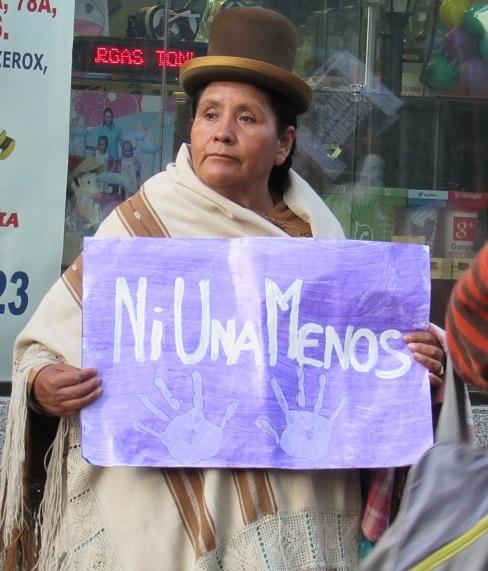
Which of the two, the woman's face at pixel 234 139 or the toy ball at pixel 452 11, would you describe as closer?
the woman's face at pixel 234 139

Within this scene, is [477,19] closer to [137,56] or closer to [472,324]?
[137,56]

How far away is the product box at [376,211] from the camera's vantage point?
612cm

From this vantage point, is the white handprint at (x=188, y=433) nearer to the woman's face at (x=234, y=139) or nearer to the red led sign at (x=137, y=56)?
the woman's face at (x=234, y=139)

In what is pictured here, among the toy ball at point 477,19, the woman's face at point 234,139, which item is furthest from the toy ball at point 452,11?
the woman's face at point 234,139

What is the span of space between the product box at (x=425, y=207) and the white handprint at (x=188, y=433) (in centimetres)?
342

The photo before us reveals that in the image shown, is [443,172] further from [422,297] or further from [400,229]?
[422,297]

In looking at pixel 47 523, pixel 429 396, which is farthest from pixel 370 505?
pixel 47 523

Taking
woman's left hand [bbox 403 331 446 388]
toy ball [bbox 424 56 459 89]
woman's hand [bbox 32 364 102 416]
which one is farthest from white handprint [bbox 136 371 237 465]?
toy ball [bbox 424 56 459 89]

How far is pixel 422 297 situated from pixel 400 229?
3164 millimetres

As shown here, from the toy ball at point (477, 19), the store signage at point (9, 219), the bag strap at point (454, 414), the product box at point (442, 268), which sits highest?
the toy ball at point (477, 19)

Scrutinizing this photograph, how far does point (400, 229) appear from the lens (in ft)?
20.1

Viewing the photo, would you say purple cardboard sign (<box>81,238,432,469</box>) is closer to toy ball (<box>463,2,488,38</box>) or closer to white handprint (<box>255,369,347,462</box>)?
white handprint (<box>255,369,347,462</box>)

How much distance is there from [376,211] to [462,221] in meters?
0.40

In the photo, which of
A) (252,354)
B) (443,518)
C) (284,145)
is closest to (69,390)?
(252,354)
